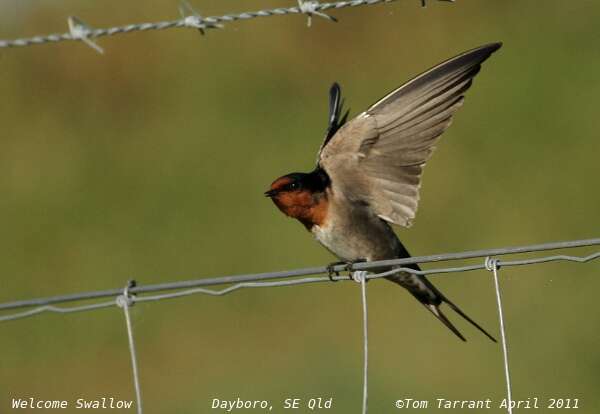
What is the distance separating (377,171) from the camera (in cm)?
399

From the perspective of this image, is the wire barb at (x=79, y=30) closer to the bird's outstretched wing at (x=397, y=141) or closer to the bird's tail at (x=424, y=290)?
the bird's outstretched wing at (x=397, y=141)

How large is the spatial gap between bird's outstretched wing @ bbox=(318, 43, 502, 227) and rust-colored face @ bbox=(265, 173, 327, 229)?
8cm

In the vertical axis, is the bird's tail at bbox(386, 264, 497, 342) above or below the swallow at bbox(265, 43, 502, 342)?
below

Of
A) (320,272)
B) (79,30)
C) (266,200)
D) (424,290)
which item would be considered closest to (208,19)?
(79,30)

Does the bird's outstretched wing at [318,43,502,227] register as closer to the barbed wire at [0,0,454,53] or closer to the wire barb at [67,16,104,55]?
the barbed wire at [0,0,454,53]

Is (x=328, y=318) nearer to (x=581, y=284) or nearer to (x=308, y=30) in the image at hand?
(x=581, y=284)

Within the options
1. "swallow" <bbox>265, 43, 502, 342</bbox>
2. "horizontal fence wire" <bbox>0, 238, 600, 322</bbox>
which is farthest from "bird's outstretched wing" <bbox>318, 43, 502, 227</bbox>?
"horizontal fence wire" <bbox>0, 238, 600, 322</bbox>

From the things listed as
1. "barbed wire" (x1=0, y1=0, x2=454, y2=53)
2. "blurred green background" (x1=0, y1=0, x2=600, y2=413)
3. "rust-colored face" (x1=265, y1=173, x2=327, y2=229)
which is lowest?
"barbed wire" (x1=0, y1=0, x2=454, y2=53)

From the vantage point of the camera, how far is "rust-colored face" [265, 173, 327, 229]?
13.2ft

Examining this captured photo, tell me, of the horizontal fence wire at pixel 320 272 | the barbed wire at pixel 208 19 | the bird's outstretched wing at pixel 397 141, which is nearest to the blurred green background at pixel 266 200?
the bird's outstretched wing at pixel 397 141

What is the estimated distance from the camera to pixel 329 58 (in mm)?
8641

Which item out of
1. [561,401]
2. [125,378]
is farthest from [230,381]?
[561,401]

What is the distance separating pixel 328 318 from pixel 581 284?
1.37 metres

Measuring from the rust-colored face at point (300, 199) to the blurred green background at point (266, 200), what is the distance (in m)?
1.24
